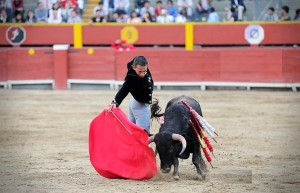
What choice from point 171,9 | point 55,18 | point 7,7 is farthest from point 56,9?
point 171,9

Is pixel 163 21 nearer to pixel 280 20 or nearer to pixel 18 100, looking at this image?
pixel 280 20

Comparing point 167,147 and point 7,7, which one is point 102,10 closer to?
point 7,7

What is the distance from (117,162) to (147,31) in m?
11.9

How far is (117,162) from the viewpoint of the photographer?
8.15m

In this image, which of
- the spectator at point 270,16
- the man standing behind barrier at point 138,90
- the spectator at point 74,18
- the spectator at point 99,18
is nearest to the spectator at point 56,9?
the spectator at point 74,18

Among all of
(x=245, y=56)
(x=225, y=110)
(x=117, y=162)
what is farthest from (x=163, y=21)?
(x=117, y=162)

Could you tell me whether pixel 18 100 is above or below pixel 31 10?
below

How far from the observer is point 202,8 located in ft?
63.9

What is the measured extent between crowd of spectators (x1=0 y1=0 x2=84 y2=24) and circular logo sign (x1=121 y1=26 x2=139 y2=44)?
1.18 m

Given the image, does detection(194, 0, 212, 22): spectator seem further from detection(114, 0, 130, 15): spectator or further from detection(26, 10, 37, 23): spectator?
detection(26, 10, 37, 23): spectator

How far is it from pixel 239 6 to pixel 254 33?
2.46 feet

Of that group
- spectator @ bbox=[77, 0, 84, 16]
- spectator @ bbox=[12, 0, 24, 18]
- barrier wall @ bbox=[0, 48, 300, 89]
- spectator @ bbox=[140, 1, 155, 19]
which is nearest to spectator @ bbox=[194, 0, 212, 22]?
spectator @ bbox=[140, 1, 155, 19]

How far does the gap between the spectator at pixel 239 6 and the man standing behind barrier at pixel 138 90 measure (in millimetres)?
10051

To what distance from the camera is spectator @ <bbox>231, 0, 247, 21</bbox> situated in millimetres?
18230
